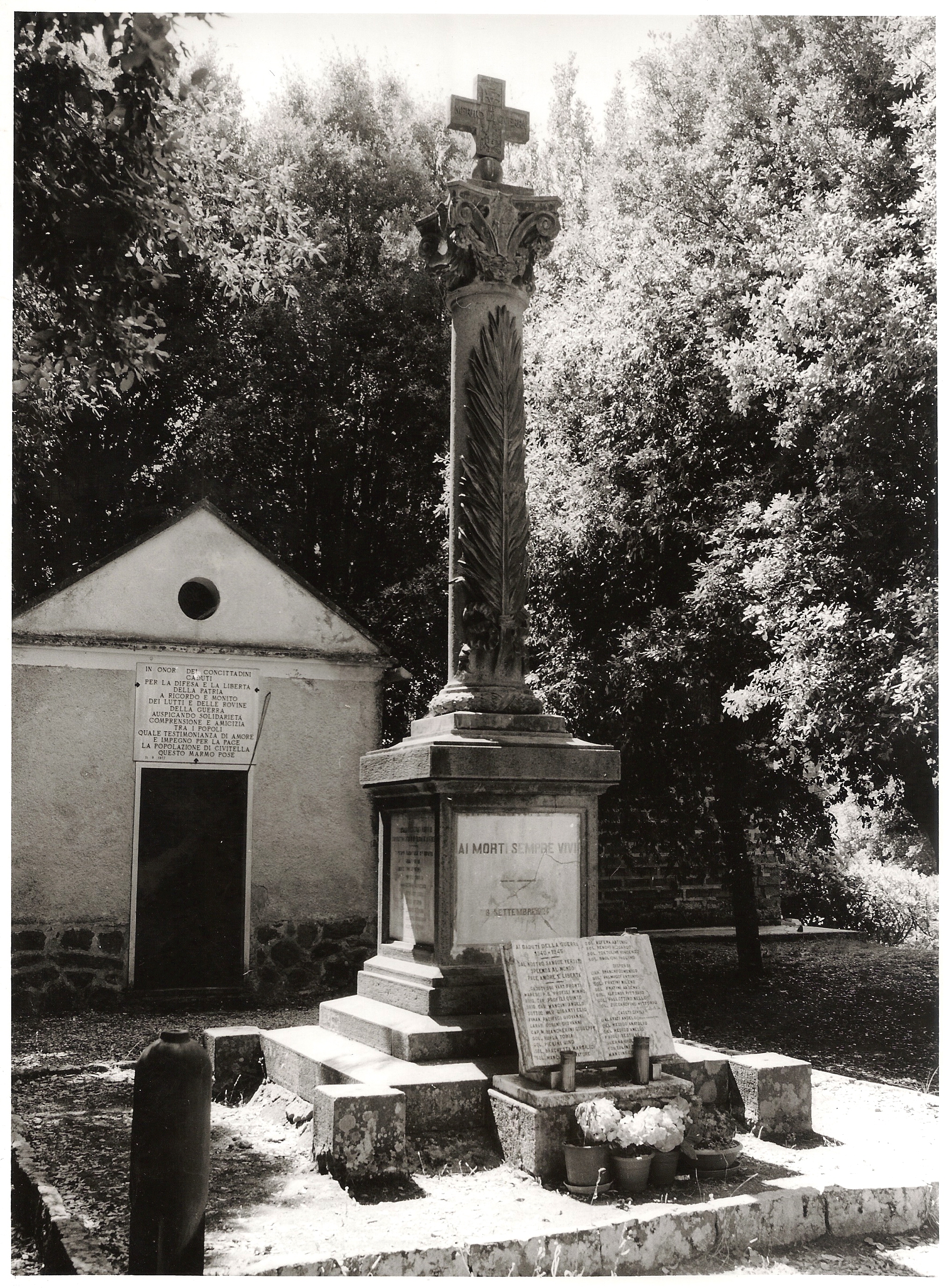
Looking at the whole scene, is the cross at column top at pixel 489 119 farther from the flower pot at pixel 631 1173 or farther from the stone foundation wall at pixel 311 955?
the stone foundation wall at pixel 311 955

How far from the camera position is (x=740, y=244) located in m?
9.92

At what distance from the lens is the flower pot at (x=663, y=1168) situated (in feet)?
16.0

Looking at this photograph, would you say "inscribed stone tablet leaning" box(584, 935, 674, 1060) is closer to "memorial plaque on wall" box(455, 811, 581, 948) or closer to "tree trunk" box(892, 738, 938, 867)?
"memorial plaque on wall" box(455, 811, 581, 948)

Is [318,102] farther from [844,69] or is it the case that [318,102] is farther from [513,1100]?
[513,1100]

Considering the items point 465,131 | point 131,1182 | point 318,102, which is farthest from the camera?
point 318,102

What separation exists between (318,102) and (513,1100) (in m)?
14.2

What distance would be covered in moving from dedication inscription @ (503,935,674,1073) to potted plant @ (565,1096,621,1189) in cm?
37

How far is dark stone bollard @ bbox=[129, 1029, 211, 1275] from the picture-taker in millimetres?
4016

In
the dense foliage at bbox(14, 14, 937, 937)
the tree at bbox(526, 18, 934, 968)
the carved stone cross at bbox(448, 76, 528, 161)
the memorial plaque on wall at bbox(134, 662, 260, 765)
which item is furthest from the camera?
the memorial plaque on wall at bbox(134, 662, 260, 765)

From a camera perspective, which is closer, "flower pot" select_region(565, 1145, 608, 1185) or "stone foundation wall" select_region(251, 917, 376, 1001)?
"flower pot" select_region(565, 1145, 608, 1185)

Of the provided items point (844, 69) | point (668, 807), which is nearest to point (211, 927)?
point (668, 807)

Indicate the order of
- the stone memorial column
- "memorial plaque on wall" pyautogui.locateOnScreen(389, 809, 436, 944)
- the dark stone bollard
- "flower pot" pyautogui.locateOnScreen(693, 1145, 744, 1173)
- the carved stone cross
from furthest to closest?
the carved stone cross
"memorial plaque on wall" pyautogui.locateOnScreen(389, 809, 436, 944)
the stone memorial column
"flower pot" pyautogui.locateOnScreen(693, 1145, 744, 1173)
the dark stone bollard

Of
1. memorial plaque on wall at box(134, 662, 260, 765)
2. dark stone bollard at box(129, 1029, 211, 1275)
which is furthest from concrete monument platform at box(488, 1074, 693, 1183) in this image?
memorial plaque on wall at box(134, 662, 260, 765)

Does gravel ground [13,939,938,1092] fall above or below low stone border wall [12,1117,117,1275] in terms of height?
below
